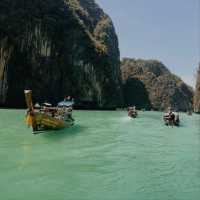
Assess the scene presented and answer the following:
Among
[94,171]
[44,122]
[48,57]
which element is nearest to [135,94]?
[48,57]

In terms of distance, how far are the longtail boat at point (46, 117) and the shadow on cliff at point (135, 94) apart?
136 metres

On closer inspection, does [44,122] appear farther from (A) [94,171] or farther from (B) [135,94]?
(B) [135,94]

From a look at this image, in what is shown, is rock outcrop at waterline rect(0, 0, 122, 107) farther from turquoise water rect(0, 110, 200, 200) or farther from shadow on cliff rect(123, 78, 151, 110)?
turquoise water rect(0, 110, 200, 200)

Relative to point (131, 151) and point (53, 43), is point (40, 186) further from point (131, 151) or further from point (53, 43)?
point (53, 43)

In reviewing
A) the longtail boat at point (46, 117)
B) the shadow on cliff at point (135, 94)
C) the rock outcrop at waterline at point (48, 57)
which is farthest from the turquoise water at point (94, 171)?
the shadow on cliff at point (135, 94)

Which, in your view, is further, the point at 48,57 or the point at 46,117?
the point at 48,57

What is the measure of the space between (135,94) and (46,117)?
14901 cm

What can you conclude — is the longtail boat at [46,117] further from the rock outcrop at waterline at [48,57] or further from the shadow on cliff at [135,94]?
the shadow on cliff at [135,94]

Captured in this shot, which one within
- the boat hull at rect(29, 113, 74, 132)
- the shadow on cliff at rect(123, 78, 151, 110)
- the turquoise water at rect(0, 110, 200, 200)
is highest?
the shadow on cliff at rect(123, 78, 151, 110)

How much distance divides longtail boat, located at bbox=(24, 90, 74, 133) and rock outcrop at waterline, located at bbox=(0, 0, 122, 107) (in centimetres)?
5560

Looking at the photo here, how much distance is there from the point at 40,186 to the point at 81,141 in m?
13.9

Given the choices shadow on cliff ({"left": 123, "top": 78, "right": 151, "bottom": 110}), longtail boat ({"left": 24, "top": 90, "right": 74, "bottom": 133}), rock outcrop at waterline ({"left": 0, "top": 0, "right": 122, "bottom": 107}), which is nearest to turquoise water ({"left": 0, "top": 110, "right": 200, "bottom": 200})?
longtail boat ({"left": 24, "top": 90, "right": 74, "bottom": 133})

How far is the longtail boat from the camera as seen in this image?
3140 cm

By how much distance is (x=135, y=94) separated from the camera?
592 feet
